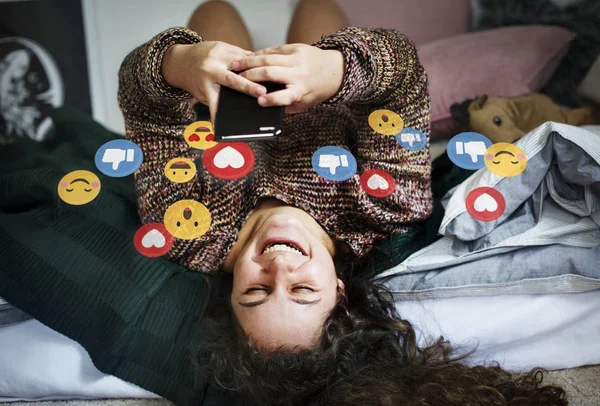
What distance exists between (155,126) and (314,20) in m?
0.33

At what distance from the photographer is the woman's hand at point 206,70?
1.95 ft

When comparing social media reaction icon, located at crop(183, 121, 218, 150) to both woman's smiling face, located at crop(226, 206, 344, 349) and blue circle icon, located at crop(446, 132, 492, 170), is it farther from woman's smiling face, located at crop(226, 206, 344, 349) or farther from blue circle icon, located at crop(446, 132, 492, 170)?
blue circle icon, located at crop(446, 132, 492, 170)

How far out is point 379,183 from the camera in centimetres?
75

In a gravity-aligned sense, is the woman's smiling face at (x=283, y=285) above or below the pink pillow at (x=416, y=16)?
below

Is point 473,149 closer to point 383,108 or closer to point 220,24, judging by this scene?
point 383,108

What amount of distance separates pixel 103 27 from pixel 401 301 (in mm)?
725

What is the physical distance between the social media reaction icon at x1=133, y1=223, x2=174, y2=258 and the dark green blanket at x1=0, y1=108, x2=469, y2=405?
11 millimetres

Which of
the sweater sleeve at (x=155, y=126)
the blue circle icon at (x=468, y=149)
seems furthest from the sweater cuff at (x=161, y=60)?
the blue circle icon at (x=468, y=149)

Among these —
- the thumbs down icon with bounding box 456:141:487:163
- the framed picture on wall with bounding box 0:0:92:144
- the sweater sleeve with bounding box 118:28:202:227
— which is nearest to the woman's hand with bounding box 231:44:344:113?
the sweater sleeve with bounding box 118:28:202:227

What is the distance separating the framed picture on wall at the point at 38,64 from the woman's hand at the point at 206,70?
453 mm

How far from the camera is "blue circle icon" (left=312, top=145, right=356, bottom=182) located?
0.73m

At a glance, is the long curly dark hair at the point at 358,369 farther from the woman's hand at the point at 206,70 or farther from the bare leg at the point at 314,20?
the bare leg at the point at 314,20

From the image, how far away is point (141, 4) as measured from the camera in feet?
3.14

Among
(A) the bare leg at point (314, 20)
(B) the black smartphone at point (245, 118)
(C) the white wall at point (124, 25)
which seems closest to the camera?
(B) the black smartphone at point (245, 118)
